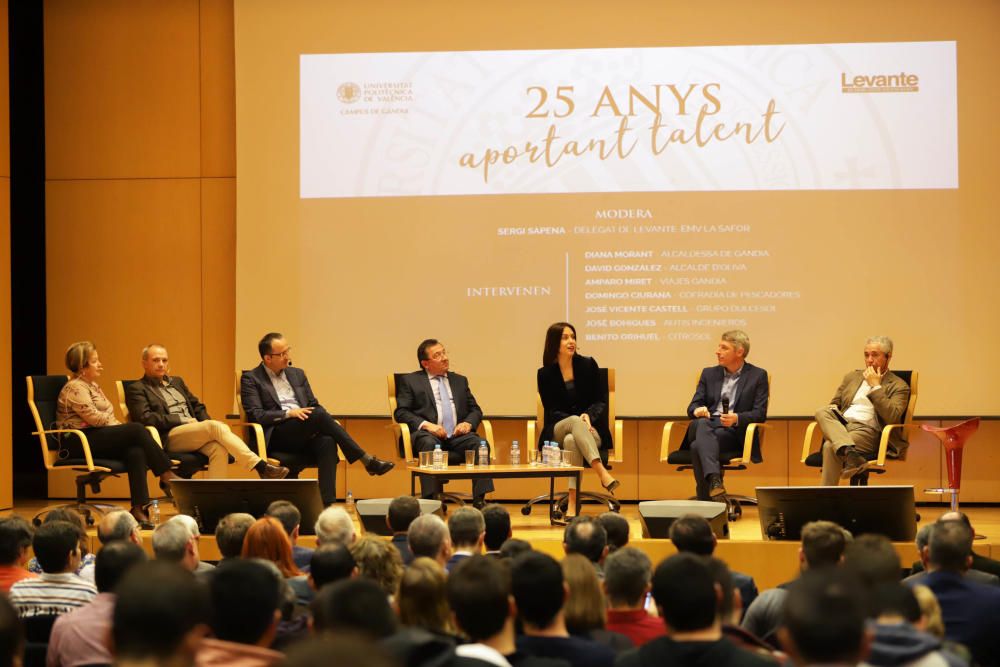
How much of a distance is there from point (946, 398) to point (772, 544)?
3.03 m

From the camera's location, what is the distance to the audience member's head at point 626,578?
9.75ft

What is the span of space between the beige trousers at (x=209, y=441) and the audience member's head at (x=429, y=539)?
3.19 m

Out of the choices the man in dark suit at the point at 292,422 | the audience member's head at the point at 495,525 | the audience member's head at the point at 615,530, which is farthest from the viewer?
the man in dark suit at the point at 292,422

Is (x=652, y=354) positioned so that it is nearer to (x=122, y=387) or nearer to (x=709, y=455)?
(x=709, y=455)

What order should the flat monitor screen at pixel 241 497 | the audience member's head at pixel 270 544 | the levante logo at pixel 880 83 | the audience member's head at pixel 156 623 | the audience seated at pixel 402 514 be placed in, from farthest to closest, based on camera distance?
the levante logo at pixel 880 83 < the flat monitor screen at pixel 241 497 < the audience seated at pixel 402 514 < the audience member's head at pixel 270 544 < the audience member's head at pixel 156 623

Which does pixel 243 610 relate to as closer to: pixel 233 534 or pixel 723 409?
pixel 233 534

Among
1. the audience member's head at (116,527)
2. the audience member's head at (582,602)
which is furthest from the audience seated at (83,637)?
the audience member's head at (116,527)

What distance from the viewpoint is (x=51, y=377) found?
6.80 metres

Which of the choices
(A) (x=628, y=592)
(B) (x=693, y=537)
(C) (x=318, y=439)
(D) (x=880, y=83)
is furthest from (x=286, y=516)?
(D) (x=880, y=83)

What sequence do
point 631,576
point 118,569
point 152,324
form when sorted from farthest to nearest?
point 152,324, point 118,569, point 631,576

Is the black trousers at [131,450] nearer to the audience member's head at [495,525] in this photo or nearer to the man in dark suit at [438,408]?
the man in dark suit at [438,408]

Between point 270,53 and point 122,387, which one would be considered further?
point 270,53

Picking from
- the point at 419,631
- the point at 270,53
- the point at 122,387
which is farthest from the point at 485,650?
the point at 270,53

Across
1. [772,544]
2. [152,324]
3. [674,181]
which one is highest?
[674,181]
